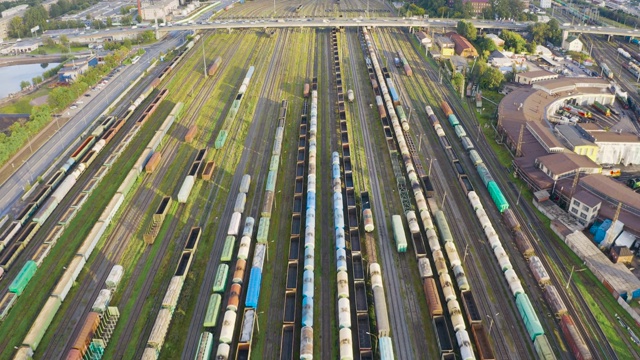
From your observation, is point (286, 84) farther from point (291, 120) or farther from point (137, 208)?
point (137, 208)

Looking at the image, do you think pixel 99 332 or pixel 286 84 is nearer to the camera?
pixel 99 332

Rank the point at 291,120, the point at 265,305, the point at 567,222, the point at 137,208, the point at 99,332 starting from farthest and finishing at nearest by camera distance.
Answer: the point at 291,120, the point at 137,208, the point at 567,222, the point at 265,305, the point at 99,332

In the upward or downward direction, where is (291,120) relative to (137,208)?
upward

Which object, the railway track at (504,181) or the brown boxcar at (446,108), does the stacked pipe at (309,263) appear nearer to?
the railway track at (504,181)

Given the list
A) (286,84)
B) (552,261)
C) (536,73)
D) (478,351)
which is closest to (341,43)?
(286,84)

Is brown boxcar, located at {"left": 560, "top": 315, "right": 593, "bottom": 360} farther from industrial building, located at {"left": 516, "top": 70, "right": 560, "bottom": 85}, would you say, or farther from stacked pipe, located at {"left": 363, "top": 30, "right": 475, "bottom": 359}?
industrial building, located at {"left": 516, "top": 70, "right": 560, "bottom": 85}

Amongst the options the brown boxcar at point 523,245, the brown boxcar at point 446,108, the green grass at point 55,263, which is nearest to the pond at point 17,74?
the green grass at point 55,263
